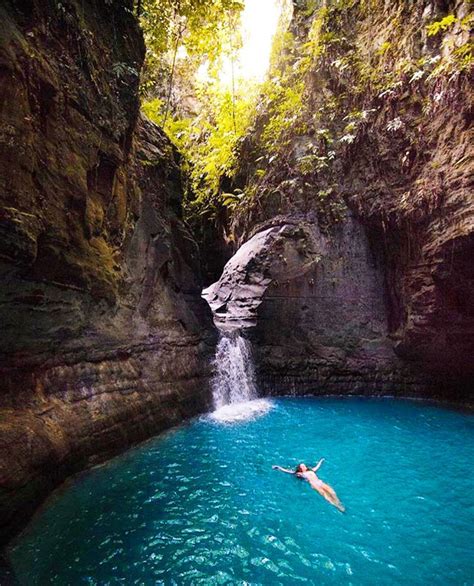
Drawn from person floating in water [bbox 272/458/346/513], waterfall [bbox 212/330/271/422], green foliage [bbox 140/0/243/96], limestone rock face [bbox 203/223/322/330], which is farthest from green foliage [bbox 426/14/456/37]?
person floating in water [bbox 272/458/346/513]

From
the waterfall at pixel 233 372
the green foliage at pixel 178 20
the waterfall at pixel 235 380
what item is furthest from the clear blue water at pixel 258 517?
the green foliage at pixel 178 20

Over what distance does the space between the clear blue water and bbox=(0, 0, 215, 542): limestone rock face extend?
2.44ft

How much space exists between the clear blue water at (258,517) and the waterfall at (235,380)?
2167 millimetres

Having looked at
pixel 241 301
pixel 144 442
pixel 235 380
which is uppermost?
pixel 241 301

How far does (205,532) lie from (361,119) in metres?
13.0

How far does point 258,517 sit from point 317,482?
1367 mm

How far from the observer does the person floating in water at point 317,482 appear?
563 centimetres

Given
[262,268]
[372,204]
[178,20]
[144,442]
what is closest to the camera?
[144,442]

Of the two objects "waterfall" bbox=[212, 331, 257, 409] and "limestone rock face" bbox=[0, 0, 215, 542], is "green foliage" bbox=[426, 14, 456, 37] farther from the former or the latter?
"waterfall" bbox=[212, 331, 257, 409]

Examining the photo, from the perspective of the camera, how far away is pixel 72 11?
6.26 metres

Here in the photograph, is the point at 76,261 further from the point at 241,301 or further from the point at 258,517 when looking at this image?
the point at 241,301

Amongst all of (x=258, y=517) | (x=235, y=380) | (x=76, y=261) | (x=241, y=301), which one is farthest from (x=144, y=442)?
(x=241, y=301)

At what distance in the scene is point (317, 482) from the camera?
6.06 m

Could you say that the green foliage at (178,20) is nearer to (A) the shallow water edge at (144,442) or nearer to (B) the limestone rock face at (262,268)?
(B) the limestone rock face at (262,268)
